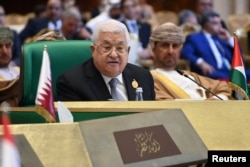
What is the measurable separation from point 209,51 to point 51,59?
399 cm

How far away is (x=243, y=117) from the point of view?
364cm

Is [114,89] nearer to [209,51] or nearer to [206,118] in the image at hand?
[206,118]

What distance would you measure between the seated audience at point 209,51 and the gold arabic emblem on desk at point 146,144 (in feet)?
18.3

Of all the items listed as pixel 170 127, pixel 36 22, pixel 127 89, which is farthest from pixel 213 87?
pixel 36 22

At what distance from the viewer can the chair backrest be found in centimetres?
507

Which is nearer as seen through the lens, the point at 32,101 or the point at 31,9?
the point at 32,101

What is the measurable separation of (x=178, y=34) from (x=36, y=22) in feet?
14.7

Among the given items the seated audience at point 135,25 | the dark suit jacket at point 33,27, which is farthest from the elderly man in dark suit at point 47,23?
the seated audience at point 135,25

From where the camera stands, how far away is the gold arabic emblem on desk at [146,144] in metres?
3.17

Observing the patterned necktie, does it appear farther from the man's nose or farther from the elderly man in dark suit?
the elderly man in dark suit

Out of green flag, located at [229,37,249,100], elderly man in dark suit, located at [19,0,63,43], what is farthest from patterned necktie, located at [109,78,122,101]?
elderly man in dark suit, located at [19,0,63,43]

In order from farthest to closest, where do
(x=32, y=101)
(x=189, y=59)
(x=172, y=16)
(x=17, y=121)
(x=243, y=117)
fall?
(x=172, y=16) < (x=189, y=59) < (x=32, y=101) < (x=17, y=121) < (x=243, y=117)

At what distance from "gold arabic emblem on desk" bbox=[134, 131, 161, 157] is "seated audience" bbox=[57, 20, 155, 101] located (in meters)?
1.42

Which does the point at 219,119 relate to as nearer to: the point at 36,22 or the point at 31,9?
the point at 36,22
